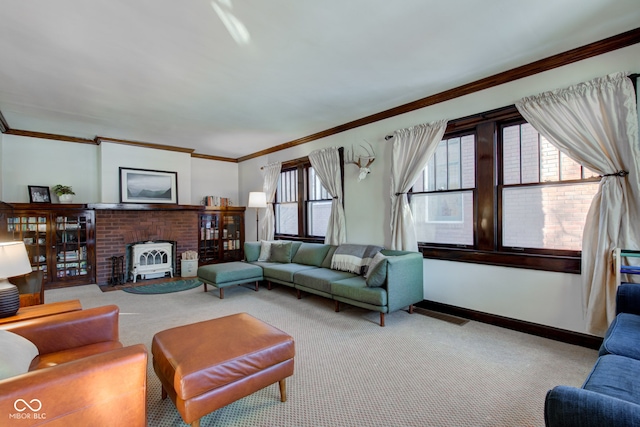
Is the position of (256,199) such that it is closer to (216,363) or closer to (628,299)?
(216,363)

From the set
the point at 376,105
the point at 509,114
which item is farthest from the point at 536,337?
the point at 376,105

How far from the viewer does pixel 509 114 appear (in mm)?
3254

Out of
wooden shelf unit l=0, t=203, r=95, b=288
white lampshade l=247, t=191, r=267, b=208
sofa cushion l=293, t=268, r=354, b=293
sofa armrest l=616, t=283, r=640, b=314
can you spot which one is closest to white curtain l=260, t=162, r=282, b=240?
white lampshade l=247, t=191, r=267, b=208

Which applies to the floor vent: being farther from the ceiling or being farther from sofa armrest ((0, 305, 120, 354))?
sofa armrest ((0, 305, 120, 354))

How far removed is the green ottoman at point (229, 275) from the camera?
4.56 metres

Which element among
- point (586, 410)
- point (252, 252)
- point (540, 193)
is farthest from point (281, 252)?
point (586, 410)

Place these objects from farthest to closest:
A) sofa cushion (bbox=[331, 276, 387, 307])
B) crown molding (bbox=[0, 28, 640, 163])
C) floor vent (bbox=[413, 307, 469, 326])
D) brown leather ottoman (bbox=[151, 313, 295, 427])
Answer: floor vent (bbox=[413, 307, 469, 326])
sofa cushion (bbox=[331, 276, 387, 307])
crown molding (bbox=[0, 28, 640, 163])
brown leather ottoman (bbox=[151, 313, 295, 427])

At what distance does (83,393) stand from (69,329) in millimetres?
934

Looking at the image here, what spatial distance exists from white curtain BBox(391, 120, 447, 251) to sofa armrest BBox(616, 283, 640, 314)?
2009 millimetres

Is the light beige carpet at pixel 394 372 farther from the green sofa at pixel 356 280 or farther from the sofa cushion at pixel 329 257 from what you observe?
the sofa cushion at pixel 329 257

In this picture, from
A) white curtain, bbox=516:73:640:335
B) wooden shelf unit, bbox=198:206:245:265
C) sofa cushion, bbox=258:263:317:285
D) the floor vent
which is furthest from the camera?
wooden shelf unit, bbox=198:206:245:265

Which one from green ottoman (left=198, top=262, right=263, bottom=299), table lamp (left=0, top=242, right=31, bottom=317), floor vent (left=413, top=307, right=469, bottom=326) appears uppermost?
table lamp (left=0, top=242, right=31, bottom=317)

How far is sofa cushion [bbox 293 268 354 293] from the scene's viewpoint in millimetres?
3954

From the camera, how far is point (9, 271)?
2.17 m
